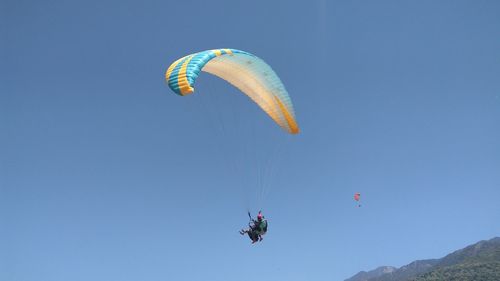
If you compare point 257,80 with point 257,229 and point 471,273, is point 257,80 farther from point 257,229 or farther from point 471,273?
point 471,273

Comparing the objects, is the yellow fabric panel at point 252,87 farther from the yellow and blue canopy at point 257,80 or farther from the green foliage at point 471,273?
the green foliage at point 471,273

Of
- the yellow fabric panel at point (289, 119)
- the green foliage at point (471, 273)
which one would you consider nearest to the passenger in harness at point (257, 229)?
the yellow fabric panel at point (289, 119)

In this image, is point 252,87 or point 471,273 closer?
point 252,87

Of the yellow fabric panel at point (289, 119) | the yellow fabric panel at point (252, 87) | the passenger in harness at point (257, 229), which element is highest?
the yellow fabric panel at point (252, 87)

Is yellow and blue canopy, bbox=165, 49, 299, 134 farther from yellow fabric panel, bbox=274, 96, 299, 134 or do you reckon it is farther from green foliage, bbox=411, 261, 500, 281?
green foliage, bbox=411, 261, 500, 281

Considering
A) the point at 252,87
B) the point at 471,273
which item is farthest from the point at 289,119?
the point at 471,273

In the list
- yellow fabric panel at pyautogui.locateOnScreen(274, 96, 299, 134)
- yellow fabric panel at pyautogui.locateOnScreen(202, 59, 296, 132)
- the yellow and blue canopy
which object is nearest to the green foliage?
yellow fabric panel at pyautogui.locateOnScreen(274, 96, 299, 134)

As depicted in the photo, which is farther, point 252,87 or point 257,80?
point 252,87

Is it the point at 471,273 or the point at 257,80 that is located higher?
the point at 257,80

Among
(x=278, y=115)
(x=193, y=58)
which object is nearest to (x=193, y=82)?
(x=193, y=58)

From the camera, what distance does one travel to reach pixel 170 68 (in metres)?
24.0

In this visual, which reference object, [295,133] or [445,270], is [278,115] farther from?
[445,270]

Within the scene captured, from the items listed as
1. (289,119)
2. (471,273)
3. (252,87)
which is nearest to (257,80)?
(252,87)

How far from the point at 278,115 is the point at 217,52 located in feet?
21.3
